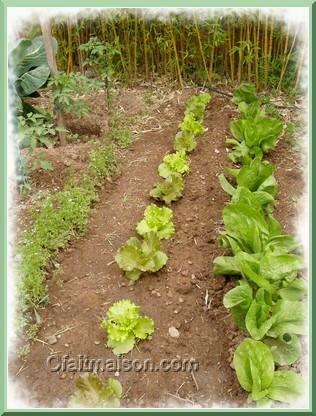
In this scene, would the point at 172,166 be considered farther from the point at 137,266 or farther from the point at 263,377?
the point at 263,377

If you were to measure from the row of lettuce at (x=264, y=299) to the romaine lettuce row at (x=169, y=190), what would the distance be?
1.93 ft

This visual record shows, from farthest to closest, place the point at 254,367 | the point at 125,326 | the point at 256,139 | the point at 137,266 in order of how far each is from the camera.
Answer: the point at 256,139, the point at 137,266, the point at 125,326, the point at 254,367

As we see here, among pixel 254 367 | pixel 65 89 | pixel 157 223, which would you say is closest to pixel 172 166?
pixel 157 223

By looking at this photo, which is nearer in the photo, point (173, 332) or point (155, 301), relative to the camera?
point (173, 332)

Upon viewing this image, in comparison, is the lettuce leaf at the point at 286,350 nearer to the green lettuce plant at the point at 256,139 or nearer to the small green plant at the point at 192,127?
the green lettuce plant at the point at 256,139

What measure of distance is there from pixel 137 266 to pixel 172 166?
1.30 meters

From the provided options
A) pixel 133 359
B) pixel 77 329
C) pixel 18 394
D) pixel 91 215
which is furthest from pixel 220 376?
pixel 91 215

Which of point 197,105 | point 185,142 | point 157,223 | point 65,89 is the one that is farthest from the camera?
point 197,105

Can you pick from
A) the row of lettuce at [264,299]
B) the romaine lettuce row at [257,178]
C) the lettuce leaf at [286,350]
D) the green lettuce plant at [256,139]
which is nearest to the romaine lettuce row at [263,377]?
the row of lettuce at [264,299]

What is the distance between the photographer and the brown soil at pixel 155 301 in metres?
2.59

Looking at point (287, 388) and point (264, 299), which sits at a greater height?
point (264, 299)

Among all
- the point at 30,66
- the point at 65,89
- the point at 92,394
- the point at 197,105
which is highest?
the point at 30,66

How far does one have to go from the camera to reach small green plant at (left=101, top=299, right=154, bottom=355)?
2754mm

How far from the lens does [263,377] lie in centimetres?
239
